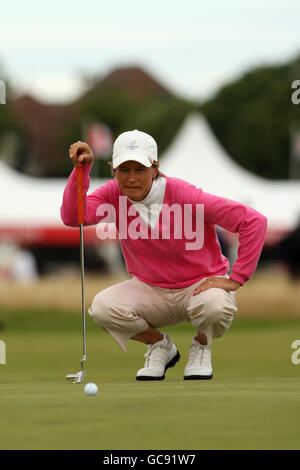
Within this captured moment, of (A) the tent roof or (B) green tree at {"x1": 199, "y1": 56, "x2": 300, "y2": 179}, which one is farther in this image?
(B) green tree at {"x1": 199, "y1": 56, "x2": 300, "y2": 179}

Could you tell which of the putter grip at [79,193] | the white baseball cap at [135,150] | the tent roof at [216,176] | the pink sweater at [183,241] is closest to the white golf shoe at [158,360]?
the pink sweater at [183,241]

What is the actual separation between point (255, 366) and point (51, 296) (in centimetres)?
851

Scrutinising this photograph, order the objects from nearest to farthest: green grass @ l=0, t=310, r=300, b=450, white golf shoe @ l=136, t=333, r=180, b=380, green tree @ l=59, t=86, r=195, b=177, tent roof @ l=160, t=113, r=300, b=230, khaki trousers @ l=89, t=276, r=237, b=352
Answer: green grass @ l=0, t=310, r=300, b=450
khaki trousers @ l=89, t=276, r=237, b=352
white golf shoe @ l=136, t=333, r=180, b=380
tent roof @ l=160, t=113, r=300, b=230
green tree @ l=59, t=86, r=195, b=177

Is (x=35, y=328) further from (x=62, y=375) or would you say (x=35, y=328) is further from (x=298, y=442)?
(x=298, y=442)

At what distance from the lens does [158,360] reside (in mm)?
7184

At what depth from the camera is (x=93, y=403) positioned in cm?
516

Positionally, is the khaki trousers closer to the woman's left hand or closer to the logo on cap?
the woman's left hand

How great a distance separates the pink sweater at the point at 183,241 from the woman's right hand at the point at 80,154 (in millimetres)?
90

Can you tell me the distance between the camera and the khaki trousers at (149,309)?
272 inches

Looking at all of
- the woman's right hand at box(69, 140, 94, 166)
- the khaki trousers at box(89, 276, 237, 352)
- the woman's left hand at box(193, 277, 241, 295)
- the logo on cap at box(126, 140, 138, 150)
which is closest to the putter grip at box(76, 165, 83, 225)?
the woman's right hand at box(69, 140, 94, 166)

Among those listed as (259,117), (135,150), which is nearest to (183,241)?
(135,150)

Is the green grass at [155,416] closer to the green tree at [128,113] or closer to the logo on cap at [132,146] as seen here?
the logo on cap at [132,146]

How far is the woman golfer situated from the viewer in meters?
6.86

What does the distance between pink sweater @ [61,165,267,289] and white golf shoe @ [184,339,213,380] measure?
15.5 inches
